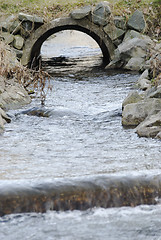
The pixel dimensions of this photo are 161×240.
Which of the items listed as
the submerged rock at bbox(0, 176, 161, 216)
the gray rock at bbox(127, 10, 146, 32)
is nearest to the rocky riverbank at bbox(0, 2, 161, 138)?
the gray rock at bbox(127, 10, 146, 32)

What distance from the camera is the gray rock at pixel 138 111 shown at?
765 centimetres

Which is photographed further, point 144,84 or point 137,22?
point 137,22

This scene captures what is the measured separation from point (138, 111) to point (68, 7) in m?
10.3

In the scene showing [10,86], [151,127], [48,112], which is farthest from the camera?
[10,86]

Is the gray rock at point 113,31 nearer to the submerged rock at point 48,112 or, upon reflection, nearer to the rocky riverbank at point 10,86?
the rocky riverbank at point 10,86

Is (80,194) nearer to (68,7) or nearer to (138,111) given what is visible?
(138,111)

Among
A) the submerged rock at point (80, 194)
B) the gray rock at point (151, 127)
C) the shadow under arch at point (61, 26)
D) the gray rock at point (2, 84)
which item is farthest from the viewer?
the shadow under arch at point (61, 26)

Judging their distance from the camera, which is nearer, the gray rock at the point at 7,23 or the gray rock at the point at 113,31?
the gray rock at the point at 113,31

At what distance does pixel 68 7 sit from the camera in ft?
55.8

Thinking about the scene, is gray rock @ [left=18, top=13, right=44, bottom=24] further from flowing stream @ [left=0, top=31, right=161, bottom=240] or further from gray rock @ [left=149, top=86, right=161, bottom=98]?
gray rock @ [left=149, top=86, right=161, bottom=98]

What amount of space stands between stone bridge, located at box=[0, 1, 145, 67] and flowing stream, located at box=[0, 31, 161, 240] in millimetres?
3959

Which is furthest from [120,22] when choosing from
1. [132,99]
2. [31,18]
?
[132,99]

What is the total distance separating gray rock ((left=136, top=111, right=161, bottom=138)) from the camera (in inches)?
265

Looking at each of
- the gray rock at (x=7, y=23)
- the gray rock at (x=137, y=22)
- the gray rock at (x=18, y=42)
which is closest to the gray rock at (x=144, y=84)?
the gray rock at (x=137, y=22)
